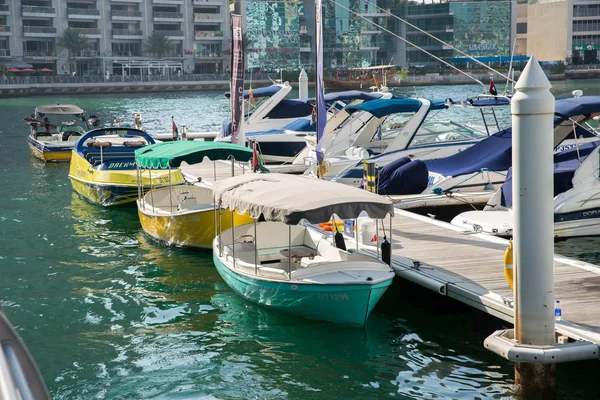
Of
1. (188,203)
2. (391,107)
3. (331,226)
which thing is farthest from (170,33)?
(331,226)

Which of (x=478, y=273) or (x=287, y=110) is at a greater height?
(x=287, y=110)

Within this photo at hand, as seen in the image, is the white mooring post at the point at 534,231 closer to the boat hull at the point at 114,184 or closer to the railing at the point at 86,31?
the boat hull at the point at 114,184

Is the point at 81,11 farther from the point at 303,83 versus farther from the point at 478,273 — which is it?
the point at 478,273

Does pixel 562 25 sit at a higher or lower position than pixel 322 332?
higher

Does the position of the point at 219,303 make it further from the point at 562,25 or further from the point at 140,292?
the point at 562,25

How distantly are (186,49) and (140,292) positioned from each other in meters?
117

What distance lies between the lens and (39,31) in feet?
382

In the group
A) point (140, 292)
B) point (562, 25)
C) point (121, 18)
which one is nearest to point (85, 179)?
point (140, 292)

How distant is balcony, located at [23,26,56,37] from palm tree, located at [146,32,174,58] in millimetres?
13827

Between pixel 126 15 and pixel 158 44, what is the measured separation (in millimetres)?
6453

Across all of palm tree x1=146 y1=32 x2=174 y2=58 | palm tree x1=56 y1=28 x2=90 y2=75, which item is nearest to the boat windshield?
palm tree x1=56 y1=28 x2=90 y2=75

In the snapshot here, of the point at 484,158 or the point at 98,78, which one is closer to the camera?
the point at 484,158

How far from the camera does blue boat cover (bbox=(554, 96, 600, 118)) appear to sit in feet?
58.8

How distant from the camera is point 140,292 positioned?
47.3 ft
